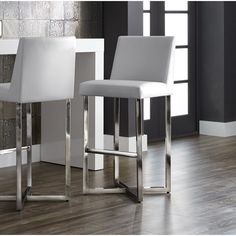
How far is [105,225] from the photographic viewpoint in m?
3.42

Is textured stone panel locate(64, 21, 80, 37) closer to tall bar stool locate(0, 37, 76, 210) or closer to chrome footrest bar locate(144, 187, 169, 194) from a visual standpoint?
tall bar stool locate(0, 37, 76, 210)

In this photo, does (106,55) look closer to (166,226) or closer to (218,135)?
(218,135)

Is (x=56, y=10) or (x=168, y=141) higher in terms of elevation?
(x=56, y=10)

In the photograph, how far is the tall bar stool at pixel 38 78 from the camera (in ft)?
12.2

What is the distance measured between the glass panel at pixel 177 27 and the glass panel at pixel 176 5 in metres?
0.05

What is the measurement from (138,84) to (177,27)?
2.52m

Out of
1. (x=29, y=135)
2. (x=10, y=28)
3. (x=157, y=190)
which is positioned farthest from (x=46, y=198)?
(x=10, y=28)

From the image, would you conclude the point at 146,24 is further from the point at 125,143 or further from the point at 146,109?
the point at 125,143

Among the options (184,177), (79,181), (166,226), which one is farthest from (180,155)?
(166,226)

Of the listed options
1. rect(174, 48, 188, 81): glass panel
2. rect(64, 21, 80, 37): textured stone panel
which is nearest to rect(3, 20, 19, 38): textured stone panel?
rect(64, 21, 80, 37): textured stone panel

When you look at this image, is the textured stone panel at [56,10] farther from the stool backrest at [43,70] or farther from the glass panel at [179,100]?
the glass panel at [179,100]

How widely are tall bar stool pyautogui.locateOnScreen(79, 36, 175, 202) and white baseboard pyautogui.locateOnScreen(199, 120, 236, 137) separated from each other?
7.24 ft

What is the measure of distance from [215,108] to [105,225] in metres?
3.22

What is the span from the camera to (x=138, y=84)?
388cm
